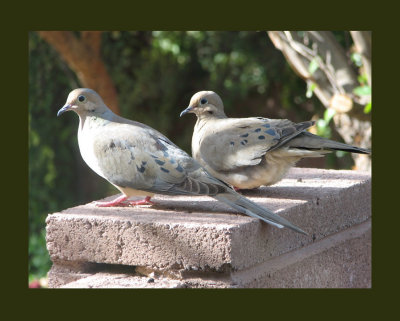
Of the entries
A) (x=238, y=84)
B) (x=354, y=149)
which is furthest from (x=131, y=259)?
(x=238, y=84)

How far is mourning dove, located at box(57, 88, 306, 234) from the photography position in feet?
13.0

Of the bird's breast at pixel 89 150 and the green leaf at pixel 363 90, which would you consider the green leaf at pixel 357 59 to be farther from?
the bird's breast at pixel 89 150

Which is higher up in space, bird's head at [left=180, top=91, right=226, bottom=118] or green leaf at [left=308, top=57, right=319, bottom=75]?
green leaf at [left=308, top=57, right=319, bottom=75]

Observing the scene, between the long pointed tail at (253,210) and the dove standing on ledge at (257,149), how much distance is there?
0.50 metres

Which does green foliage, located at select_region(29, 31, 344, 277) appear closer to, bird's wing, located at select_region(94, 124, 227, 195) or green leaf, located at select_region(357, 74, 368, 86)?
green leaf, located at select_region(357, 74, 368, 86)

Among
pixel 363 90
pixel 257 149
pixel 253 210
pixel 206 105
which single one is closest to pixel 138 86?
pixel 363 90

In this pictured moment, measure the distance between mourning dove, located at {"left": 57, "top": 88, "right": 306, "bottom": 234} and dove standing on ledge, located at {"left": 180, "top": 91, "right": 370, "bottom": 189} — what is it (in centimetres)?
42

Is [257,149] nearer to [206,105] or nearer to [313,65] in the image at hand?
[206,105]

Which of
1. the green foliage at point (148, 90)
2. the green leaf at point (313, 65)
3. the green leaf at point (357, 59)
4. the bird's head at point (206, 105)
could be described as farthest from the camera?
the green foliage at point (148, 90)

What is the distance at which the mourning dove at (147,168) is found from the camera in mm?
3965

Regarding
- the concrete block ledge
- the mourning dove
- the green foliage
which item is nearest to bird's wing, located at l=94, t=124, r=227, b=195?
the mourning dove

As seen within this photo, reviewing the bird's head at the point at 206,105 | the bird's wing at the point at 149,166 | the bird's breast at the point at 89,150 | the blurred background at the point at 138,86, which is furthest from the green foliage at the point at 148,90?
the bird's wing at the point at 149,166

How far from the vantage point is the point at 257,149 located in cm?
443

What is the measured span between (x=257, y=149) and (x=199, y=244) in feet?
3.16
